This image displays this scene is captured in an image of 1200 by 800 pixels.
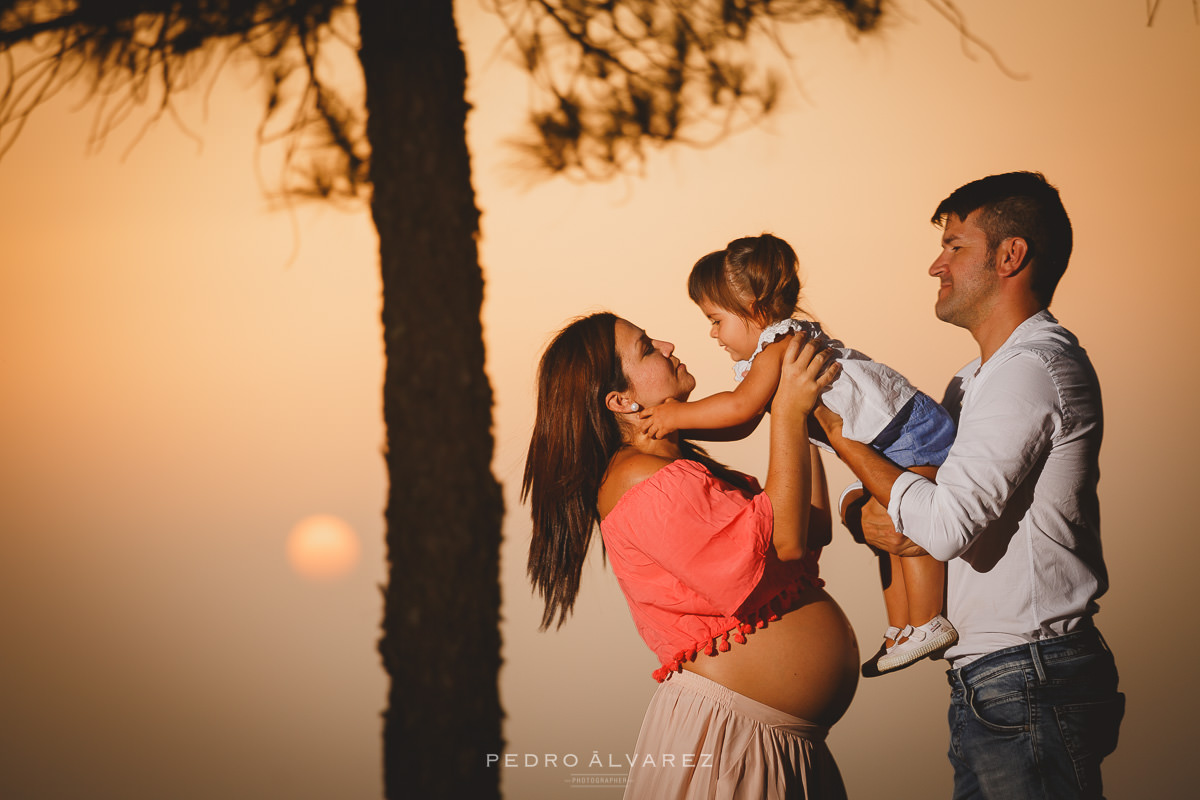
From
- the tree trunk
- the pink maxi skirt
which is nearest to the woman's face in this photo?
the pink maxi skirt

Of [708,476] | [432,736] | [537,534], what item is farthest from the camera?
[432,736]

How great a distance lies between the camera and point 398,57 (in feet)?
8.62

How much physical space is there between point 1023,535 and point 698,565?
63 centimetres

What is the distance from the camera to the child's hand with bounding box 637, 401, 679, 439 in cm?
175

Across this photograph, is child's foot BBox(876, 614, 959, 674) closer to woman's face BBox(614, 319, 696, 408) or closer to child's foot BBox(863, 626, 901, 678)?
child's foot BBox(863, 626, 901, 678)

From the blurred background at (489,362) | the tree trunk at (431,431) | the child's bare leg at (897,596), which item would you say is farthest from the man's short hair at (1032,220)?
the tree trunk at (431,431)

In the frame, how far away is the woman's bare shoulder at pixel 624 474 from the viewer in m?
1.64

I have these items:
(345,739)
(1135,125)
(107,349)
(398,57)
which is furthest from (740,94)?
(345,739)

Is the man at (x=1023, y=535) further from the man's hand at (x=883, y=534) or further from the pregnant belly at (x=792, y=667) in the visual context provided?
the pregnant belly at (x=792, y=667)

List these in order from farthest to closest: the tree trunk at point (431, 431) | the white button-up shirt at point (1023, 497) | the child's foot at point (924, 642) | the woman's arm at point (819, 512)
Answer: the tree trunk at point (431, 431) → the woman's arm at point (819, 512) → the child's foot at point (924, 642) → the white button-up shirt at point (1023, 497)

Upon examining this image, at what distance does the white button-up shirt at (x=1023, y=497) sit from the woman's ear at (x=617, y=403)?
0.59 m

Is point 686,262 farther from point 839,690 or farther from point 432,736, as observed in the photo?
point 432,736

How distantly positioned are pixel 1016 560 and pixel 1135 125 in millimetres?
2330

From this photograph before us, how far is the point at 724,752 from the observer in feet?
5.06
